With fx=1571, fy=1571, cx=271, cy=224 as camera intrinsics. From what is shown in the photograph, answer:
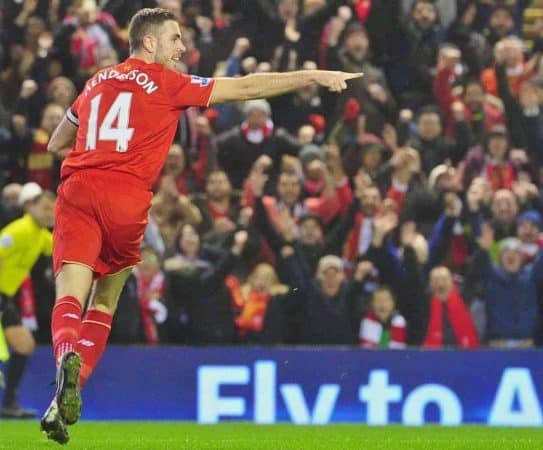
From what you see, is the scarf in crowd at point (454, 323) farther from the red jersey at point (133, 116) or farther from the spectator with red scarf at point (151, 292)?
the red jersey at point (133, 116)

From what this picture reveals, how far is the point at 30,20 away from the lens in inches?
656

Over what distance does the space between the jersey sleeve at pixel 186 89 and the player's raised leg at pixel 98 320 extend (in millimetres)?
1001

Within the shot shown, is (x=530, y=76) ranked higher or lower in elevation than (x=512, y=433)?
higher

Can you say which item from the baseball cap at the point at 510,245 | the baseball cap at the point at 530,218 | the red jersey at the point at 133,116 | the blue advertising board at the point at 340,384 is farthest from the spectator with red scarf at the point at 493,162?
the red jersey at the point at 133,116

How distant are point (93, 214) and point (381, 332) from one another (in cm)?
660

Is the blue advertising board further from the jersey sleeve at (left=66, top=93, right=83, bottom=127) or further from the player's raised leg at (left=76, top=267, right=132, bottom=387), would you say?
the jersey sleeve at (left=66, top=93, right=83, bottom=127)

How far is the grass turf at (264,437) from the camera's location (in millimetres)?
9305

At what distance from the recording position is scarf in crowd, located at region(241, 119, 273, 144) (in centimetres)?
1565

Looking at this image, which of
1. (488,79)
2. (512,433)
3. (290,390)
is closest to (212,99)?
(512,433)

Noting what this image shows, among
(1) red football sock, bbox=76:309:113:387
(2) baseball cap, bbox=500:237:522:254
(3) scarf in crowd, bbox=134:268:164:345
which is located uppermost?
(1) red football sock, bbox=76:309:113:387

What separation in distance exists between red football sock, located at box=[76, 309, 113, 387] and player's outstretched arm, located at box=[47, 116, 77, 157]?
94cm

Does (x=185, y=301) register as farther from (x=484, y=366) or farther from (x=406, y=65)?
(x=406, y=65)

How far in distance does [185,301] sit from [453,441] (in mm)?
4673

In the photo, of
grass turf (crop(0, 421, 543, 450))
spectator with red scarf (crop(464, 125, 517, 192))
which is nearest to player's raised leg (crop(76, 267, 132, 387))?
grass turf (crop(0, 421, 543, 450))
